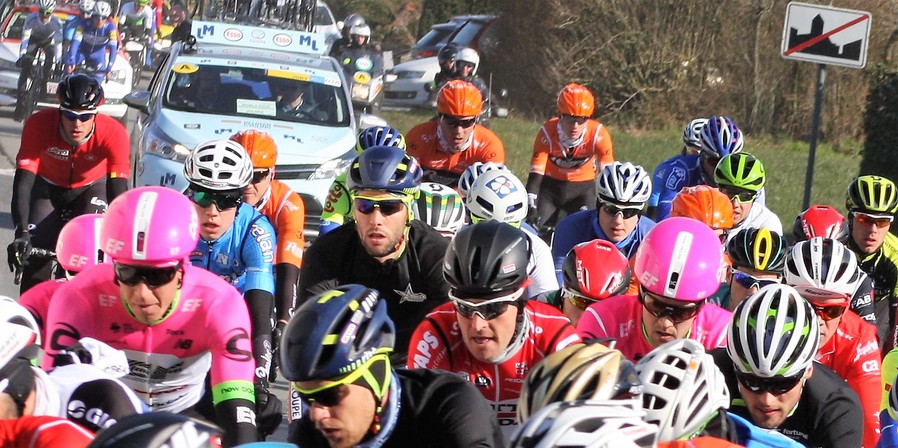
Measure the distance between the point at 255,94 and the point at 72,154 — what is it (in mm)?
5134

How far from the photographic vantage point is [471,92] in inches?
492

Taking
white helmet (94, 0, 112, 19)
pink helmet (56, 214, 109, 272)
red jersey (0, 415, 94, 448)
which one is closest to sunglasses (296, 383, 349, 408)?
red jersey (0, 415, 94, 448)

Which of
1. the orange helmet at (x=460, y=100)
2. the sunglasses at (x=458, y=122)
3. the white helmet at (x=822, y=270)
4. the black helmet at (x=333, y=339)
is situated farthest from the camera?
the sunglasses at (x=458, y=122)

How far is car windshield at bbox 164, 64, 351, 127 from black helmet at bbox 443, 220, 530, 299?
10.5 meters

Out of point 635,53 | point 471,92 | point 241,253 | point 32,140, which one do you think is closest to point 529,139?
point 635,53

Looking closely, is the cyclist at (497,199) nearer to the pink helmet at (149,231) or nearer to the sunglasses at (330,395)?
the pink helmet at (149,231)

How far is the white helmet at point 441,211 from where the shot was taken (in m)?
9.12

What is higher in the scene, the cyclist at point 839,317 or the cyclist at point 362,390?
the cyclist at point 362,390

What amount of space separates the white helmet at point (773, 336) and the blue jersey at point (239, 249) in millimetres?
3038

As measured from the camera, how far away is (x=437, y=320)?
6.08 meters

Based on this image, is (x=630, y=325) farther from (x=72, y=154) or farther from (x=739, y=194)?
(x=72, y=154)

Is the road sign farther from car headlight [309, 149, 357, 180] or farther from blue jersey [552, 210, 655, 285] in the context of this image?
blue jersey [552, 210, 655, 285]

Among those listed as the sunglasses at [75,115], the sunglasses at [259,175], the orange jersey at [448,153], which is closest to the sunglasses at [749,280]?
the sunglasses at [259,175]

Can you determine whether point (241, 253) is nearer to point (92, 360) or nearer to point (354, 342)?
point (92, 360)
